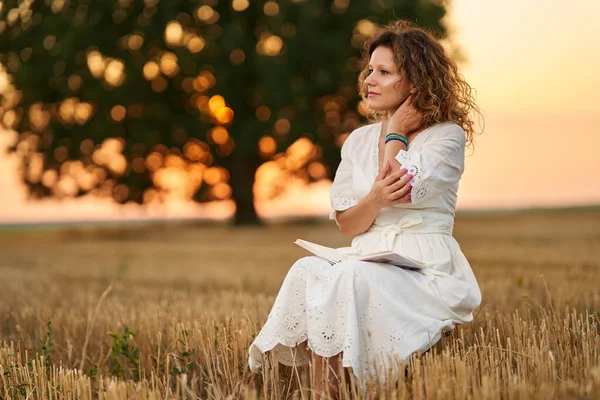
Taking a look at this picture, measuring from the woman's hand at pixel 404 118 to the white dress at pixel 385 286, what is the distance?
9 cm

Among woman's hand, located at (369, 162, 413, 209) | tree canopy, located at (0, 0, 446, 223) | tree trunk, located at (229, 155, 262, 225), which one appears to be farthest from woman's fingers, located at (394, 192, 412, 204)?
tree trunk, located at (229, 155, 262, 225)

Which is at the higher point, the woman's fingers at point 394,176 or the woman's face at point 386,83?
the woman's face at point 386,83

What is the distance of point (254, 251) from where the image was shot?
14148 mm

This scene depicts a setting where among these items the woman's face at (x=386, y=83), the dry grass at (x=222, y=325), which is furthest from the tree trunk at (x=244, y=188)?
the woman's face at (x=386, y=83)

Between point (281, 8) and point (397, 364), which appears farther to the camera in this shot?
point (281, 8)

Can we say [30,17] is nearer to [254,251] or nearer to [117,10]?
[117,10]

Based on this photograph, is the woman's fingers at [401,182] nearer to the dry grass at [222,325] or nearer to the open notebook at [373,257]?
the open notebook at [373,257]

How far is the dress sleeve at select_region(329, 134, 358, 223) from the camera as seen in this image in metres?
3.90

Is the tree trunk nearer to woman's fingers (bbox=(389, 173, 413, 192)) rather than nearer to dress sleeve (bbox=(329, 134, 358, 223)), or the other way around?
dress sleeve (bbox=(329, 134, 358, 223))

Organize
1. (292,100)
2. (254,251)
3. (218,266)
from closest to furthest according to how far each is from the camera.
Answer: (218,266) → (254,251) → (292,100)

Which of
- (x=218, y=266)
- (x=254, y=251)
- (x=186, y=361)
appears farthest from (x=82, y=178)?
(x=186, y=361)

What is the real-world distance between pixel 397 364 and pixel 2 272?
32.1ft

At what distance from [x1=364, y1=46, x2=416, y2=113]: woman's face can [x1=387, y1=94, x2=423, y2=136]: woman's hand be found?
0.19 ft

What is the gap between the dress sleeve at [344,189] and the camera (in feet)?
12.8
